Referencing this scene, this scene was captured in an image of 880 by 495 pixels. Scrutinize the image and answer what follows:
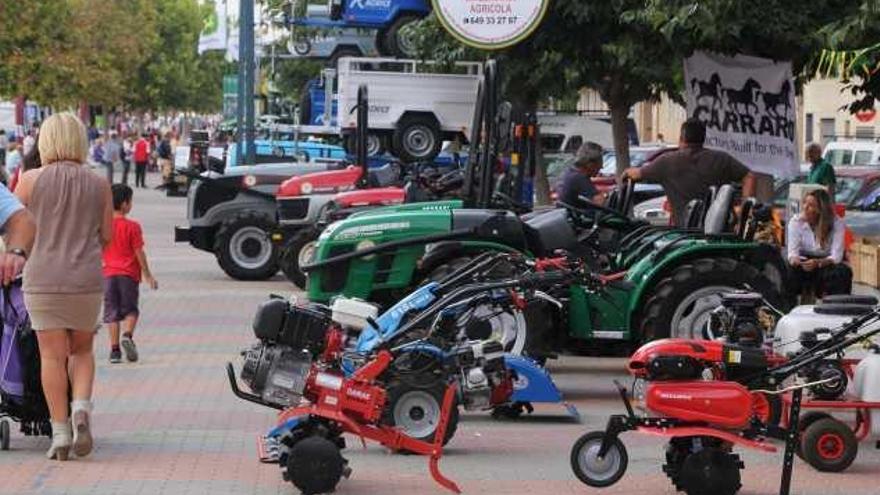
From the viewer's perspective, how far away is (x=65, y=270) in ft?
33.7

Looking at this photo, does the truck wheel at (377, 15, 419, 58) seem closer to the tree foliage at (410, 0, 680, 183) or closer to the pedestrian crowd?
the tree foliage at (410, 0, 680, 183)

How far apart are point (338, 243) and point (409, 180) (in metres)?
6.82

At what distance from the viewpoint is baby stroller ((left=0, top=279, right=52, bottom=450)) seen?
10.8 m

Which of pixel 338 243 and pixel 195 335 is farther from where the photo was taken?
pixel 195 335

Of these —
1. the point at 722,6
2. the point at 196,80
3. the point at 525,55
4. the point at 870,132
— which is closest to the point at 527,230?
the point at 722,6

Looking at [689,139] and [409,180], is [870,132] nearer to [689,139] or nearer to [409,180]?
[409,180]

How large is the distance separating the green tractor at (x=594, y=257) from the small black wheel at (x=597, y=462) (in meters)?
3.51

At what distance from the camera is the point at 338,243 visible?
576 inches

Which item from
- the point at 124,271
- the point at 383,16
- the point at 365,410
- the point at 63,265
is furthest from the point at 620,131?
the point at 365,410

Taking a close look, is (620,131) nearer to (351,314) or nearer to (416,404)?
(416,404)

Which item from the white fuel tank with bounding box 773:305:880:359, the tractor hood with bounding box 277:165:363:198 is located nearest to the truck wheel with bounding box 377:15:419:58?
the tractor hood with bounding box 277:165:363:198

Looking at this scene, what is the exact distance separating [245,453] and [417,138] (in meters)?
20.1

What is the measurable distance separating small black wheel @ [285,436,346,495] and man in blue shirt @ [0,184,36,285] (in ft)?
6.27

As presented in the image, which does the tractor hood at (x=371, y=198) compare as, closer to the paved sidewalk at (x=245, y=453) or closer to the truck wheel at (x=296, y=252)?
the truck wheel at (x=296, y=252)
